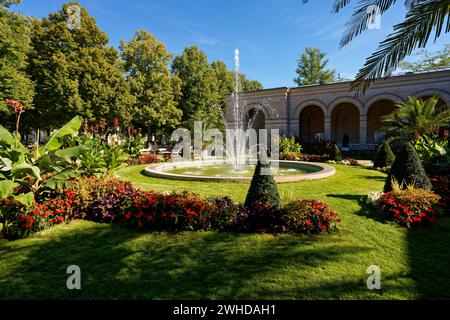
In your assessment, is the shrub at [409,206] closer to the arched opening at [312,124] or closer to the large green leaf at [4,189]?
the large green leaf at [4,189]

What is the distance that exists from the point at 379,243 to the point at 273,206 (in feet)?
7.78

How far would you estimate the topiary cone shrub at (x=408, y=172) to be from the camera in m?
8.03

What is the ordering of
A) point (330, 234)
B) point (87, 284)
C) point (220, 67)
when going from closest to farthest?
point (87, 284), point (330, 234), point (220, 67)

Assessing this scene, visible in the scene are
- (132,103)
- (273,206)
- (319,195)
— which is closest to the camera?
(273,206)

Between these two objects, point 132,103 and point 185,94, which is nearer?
point 132,103

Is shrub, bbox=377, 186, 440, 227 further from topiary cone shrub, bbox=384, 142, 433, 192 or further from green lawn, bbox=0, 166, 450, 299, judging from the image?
Result: topiary cone shrub, bbox=384, 142, 433, 192

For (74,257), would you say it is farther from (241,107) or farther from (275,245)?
(241,107)

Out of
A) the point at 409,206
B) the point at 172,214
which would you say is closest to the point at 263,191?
the point at 172,214

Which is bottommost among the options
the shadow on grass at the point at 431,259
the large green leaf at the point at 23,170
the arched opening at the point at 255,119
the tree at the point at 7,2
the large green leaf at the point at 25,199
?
the shadow on grass at the point at 431,259

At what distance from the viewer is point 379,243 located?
18.1ft

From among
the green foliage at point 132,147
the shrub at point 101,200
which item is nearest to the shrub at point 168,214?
the shrub at point 101,200

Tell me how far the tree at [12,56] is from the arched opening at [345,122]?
106 ft

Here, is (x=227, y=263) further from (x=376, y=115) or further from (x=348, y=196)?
(x=376, y=115)
